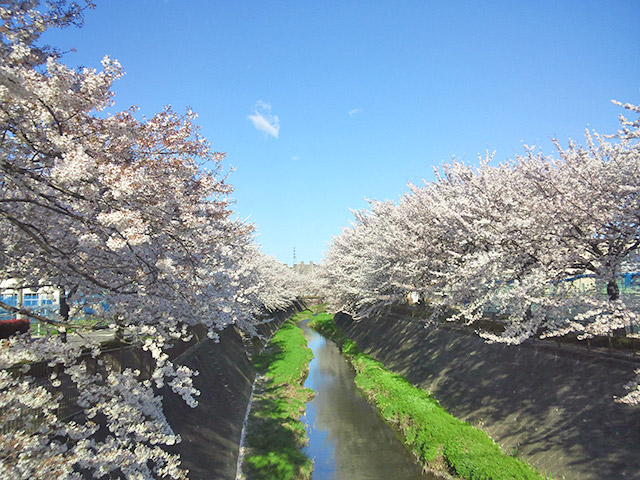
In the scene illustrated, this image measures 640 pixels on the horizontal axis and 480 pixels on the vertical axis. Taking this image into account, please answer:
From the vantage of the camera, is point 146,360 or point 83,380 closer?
point 83,380

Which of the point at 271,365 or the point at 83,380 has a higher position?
the point at 83,380

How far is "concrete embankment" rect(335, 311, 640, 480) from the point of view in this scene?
Answer: 11.8 metres

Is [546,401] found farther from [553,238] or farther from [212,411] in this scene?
[212,411]

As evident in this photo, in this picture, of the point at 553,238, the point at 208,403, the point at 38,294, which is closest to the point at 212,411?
the point at 208,403

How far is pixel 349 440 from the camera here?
19.1 metres

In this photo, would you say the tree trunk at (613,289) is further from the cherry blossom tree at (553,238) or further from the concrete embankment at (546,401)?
the concrete embankment at (546,401)

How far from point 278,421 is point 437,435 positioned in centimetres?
760

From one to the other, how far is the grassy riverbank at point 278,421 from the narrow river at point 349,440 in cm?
72

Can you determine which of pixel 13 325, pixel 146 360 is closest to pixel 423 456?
pixel 146 360

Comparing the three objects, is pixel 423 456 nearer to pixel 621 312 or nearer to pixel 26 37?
pixel 621 312

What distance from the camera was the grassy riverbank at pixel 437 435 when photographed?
1343cm

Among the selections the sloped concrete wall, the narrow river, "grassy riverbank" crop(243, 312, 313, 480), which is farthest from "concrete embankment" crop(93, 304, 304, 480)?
the narrow river

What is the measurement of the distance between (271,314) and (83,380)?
47.9 meters

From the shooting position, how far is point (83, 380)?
812cm
